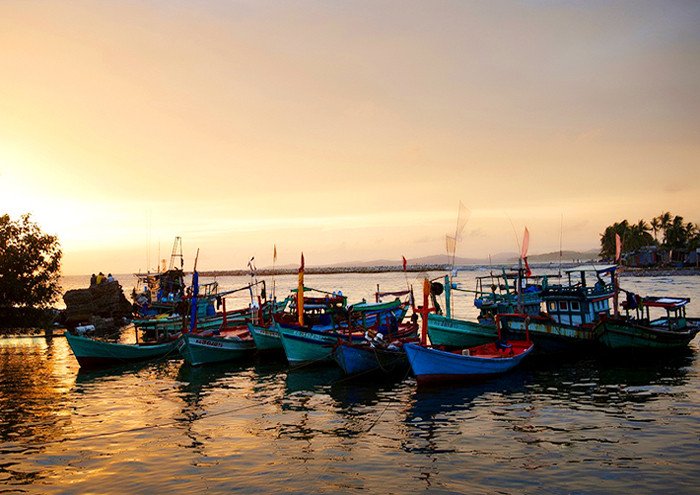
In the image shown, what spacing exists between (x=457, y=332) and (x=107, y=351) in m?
21.2

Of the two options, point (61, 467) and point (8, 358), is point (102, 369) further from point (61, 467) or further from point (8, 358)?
point (61, 467)

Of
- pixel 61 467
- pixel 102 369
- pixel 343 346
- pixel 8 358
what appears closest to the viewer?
pixel 61 467

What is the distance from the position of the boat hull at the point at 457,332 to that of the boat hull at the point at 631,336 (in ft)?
20.1

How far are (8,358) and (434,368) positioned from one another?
29242 mm

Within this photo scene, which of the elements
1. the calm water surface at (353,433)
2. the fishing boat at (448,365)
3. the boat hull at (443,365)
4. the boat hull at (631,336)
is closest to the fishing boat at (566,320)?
the boat hull at (631,336)

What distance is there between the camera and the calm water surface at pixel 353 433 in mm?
14602

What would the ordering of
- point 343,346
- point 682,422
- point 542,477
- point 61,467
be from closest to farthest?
point 542,477 → point 61,467 → point 682,422 → point 343,346

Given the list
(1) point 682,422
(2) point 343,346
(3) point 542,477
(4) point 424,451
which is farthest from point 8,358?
(1) point 682,422

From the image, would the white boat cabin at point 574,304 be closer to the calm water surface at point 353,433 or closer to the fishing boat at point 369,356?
the calm water surface at point 353,433

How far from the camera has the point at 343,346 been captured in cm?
2712

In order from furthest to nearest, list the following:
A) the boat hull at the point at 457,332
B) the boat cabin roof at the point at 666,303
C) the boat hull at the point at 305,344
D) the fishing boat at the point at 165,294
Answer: the fishing boat at the point at 165,294, the boat cabin roof at the point at 666,303, the boat hull at the point at 457,332, the boat hull at the point at 305,344

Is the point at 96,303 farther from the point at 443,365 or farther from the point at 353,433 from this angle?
the point at 353,433

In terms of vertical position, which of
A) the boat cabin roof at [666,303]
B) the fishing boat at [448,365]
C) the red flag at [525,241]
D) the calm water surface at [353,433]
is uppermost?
the red flag at [525,241]

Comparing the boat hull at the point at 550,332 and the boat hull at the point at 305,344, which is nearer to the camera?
the boat hull at the point at 305,344
